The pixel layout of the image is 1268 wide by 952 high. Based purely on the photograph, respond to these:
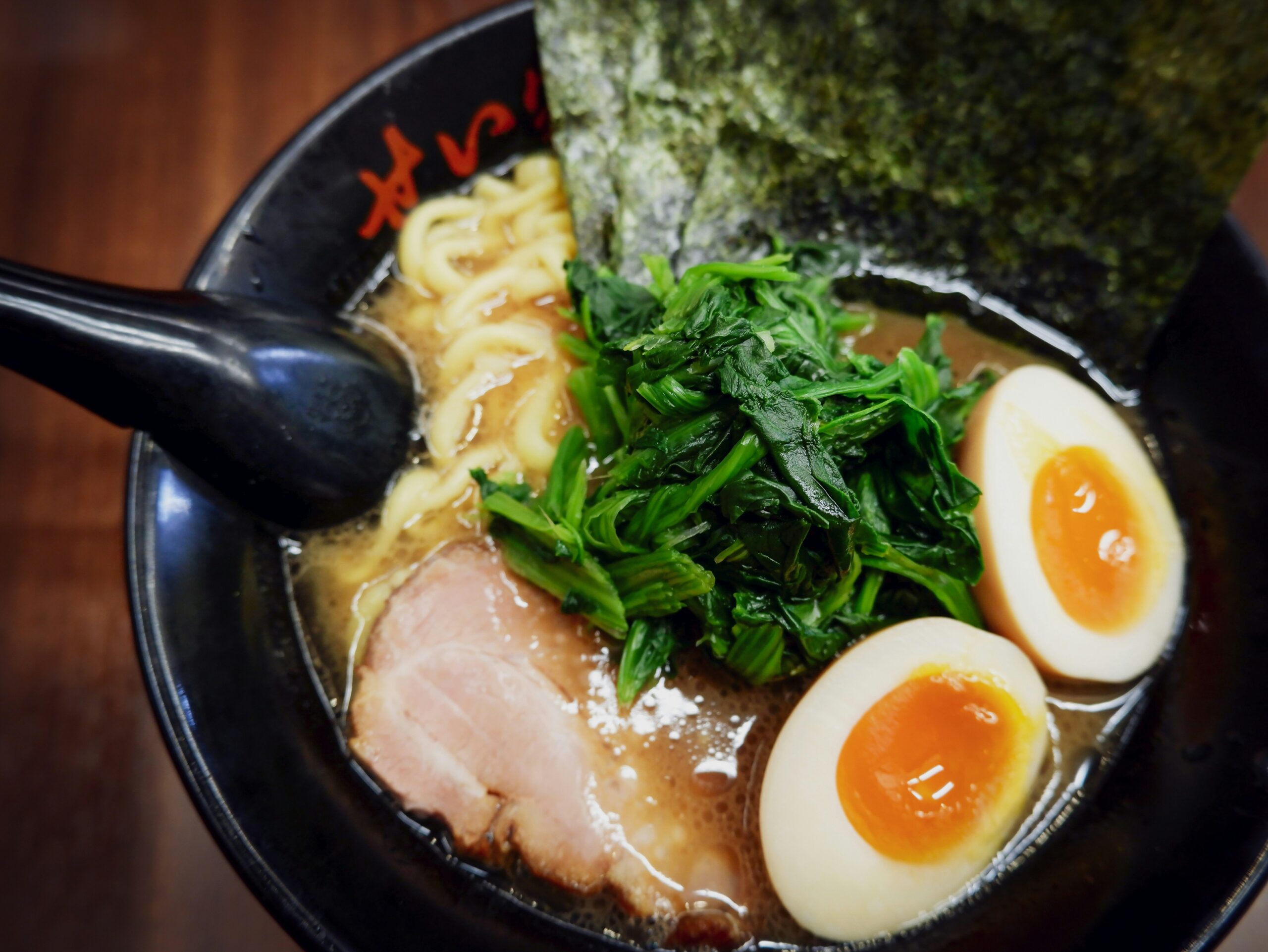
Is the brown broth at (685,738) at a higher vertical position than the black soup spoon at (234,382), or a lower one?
lower

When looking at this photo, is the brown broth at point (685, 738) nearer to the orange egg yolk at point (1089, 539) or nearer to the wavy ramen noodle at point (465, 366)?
the wavy ramen noodle at point (465, 366)

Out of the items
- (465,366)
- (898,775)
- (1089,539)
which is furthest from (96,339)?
(1089,539)

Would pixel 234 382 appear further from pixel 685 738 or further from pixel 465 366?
pixel 685 738

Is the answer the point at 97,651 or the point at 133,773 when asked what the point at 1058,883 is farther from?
the point at 97,651

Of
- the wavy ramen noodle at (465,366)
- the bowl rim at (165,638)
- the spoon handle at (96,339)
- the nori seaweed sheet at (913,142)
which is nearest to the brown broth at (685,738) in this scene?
the wavy ramen noodle at (465,366)

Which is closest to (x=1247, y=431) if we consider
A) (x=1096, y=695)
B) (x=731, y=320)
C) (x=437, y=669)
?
(x=1096, y=695)

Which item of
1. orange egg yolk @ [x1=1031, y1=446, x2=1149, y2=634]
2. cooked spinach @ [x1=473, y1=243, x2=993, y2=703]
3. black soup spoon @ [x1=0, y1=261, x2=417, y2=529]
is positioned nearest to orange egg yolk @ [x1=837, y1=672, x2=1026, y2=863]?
cooked spinach @ [x1=473, y1=243, x2=993, y2=703]
